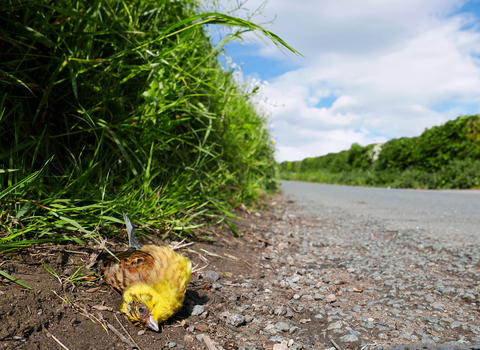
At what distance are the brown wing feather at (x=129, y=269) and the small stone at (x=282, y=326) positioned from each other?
0.60m

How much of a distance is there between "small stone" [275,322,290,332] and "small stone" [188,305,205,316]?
0.33 metres

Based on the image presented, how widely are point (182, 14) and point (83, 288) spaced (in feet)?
7.29

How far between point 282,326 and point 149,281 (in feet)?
1.98

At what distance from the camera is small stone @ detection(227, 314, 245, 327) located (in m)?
1.25

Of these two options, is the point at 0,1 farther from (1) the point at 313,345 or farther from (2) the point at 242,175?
(2) the point at 242,175

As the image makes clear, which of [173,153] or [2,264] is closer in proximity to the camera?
[2,264]

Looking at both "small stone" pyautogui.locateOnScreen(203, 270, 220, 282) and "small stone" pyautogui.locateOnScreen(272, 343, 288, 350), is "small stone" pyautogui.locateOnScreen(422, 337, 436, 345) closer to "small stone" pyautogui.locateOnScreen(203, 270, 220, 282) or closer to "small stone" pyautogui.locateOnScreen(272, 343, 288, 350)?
"small stone" pyautogui.locateOnScreen(272, 343, 288, 350)

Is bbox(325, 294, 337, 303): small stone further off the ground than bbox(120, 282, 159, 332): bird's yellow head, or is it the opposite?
bbox(120, 282, 159, 332): bird's yellow head

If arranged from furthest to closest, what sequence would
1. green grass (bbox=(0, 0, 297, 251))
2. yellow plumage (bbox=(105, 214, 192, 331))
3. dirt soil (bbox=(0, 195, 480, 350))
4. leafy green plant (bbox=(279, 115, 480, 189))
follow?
leafy green plant (bbox=(279, 115, 480, 189)) → green grass (bbox=(0, 0, 297, 251)) → yellow plumage (bbox=(105, 214, 192, 331)) → dirt soil (bbox=(0, 195, 480, 350))

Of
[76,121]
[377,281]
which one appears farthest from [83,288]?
[377,281]

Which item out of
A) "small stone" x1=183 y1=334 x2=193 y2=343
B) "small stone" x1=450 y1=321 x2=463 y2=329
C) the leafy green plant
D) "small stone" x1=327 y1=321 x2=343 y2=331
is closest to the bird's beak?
"small stone" x1=183 y1=334 x2=193 y2=343

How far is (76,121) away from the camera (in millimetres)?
1745

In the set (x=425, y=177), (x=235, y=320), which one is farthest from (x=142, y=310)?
(x=425, y=177)

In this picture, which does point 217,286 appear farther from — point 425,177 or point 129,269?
point 425,177
